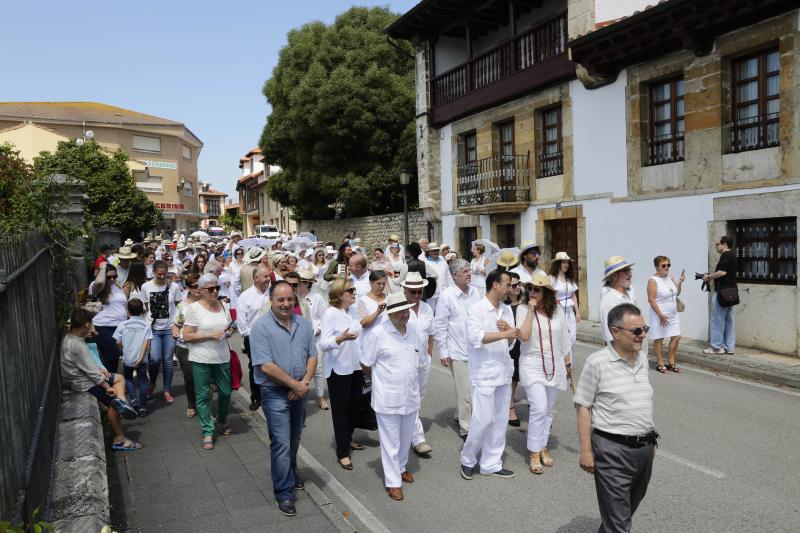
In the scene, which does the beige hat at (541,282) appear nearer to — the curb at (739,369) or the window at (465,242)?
the curb at (739,369)

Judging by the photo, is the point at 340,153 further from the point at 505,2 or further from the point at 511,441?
the point at 511,441

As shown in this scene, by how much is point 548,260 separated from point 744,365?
7.66m

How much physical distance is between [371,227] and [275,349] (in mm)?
23021

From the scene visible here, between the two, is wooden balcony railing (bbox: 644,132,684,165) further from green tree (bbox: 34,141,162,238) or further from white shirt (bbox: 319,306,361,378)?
green tree (bbox: 34,141,162,238)

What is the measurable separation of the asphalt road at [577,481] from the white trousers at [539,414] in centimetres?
27

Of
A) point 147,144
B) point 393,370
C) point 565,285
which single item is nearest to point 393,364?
point 393,370

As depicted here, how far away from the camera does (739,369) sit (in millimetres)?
9594

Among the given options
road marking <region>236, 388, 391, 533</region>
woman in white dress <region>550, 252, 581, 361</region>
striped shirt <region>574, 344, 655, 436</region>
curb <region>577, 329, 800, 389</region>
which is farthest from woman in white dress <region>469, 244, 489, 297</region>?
striped shirt <region>574, 344, 655, 436</region>

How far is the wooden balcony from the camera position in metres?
16.0

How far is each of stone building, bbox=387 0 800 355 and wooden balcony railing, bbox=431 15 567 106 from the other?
2.2 inches

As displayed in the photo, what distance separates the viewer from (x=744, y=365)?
31.6ft

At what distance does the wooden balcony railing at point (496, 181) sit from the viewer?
17.3m

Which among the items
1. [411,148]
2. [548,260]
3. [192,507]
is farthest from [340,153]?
[192,507]

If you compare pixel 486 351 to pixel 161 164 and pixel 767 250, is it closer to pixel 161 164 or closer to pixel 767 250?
pixel 767 250
